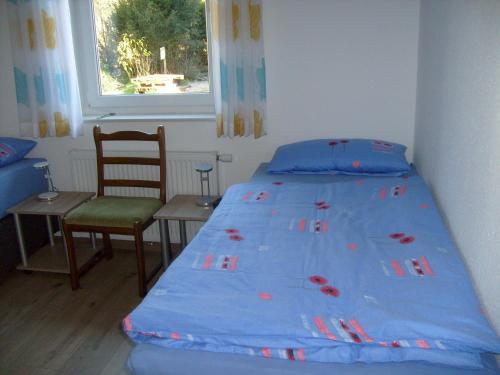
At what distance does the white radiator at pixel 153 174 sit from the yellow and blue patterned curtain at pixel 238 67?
0.32 m

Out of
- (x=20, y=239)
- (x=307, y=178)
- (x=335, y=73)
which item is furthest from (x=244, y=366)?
(x=20, y=239)

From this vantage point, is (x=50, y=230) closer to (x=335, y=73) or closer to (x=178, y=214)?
(x=178, y=214)

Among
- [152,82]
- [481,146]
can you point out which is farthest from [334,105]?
[481,146]

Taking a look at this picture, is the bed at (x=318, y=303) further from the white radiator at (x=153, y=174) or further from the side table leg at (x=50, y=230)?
the side table leg at (x=50, y=230)

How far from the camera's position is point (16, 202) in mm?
3152

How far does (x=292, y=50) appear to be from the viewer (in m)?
3.01

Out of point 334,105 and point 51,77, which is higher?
point 51,77

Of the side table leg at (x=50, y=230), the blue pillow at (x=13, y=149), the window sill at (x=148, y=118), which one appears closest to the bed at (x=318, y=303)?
the window sill at (x=148, y=118)

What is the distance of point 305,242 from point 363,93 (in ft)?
4.81

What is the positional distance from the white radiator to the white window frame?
12.3 inches

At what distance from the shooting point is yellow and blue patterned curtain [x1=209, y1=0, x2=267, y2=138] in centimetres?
288

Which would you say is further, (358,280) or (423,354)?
Answer: (358,280)

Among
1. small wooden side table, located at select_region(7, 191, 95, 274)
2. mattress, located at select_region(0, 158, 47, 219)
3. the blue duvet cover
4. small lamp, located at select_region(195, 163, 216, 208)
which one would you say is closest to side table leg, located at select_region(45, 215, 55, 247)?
small wooden side table, located at select_region(7, 191, 95, 274)

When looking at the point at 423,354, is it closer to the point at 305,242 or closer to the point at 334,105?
the point at 305,242
